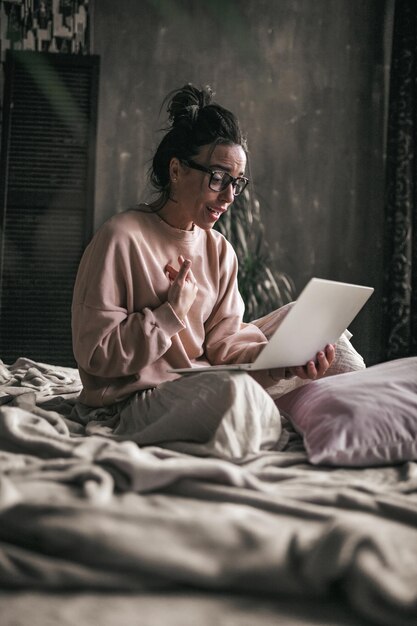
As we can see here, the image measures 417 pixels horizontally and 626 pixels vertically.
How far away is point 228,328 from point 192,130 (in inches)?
20.4

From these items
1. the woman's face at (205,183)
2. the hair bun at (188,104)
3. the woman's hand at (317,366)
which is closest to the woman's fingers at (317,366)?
the woman's hand at (317,366)

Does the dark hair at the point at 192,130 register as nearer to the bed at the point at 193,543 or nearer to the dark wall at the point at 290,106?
the bed at the point at 193,543

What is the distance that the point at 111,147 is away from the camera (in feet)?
14.6

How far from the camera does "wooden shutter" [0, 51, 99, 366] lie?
3.99m

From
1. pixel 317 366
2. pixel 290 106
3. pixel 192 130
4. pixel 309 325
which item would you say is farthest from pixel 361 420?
pixel 290 106

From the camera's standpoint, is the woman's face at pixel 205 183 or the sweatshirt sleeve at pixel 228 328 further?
the sweatshirt sleeve at pixel 228 328

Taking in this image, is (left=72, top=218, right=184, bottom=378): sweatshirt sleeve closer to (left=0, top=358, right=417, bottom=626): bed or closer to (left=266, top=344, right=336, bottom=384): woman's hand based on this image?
(left=266, top=344, right=336, bottom=384): woman's hand

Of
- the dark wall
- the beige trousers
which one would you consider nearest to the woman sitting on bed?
the beige trousers

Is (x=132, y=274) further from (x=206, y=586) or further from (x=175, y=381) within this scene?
(x=206, y=586)

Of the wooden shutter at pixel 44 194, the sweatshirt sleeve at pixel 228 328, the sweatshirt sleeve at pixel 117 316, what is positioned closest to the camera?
the sweatshirt sleeve at pixel 117 316

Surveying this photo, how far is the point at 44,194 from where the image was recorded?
400 centimetres

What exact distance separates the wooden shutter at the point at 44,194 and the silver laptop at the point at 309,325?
2.62 metres

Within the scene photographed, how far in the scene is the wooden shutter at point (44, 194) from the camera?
3986 millimetres

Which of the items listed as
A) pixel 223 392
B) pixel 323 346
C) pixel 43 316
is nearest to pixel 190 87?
pixel 323 346
